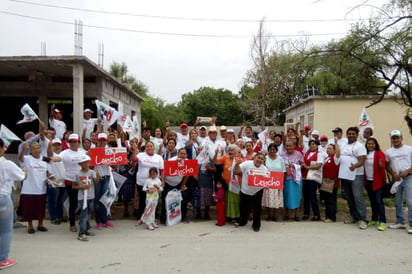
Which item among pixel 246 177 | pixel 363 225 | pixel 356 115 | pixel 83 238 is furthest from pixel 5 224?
pixel 356 115

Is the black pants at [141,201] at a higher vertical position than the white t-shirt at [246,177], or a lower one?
lower

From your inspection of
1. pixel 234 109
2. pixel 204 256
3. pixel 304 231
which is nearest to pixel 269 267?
pixel 204 256

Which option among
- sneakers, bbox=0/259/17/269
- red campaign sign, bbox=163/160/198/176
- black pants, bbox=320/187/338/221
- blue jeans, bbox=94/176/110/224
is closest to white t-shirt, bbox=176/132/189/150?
red campaign sign, bbox=163/160/198/176

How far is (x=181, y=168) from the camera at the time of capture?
6.79m

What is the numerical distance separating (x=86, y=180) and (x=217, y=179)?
253 centimetres

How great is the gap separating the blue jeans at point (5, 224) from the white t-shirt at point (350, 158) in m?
5.89

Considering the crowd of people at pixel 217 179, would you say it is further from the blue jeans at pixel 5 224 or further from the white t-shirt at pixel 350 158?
the blue jeans at pixel 5 224

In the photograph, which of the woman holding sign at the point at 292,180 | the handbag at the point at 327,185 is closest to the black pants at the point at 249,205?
the woman holding sign at the point at 292,180

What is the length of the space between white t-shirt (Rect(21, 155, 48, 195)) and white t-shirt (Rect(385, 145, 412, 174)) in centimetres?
663

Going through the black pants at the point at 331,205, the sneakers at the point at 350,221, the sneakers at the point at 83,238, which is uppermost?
the black pants at the point at 331,205

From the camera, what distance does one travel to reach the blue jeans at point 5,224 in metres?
4.34

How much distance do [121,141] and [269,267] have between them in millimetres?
4895

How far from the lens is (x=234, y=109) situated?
47719 mm

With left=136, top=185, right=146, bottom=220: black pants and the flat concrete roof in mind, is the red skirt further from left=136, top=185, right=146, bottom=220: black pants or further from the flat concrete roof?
the flat concrete roof
